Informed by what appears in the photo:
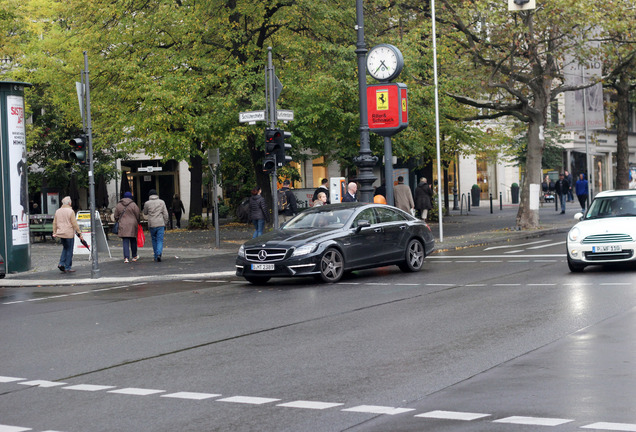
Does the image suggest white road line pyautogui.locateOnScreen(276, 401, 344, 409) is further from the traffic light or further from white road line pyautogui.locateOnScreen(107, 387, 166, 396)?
the traffic light

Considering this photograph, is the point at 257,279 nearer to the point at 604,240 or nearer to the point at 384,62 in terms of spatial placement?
the point at 604,240

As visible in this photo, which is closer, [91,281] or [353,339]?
[353,339]

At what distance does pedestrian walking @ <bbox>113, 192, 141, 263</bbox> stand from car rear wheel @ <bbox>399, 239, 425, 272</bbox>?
8.19 m

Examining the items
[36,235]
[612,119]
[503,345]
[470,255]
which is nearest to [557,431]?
[503,345]

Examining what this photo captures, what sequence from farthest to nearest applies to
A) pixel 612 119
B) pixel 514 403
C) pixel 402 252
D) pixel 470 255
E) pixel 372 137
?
1. pixel 612 119
2. pixel 372 137
3. pixel 470 255
4. pixel 402 252
5. pixel 514 403

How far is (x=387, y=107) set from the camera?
24.6 meters

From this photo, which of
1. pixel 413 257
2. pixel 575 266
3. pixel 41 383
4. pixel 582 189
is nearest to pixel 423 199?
pixel 582 189

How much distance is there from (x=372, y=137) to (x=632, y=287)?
63.7 feet

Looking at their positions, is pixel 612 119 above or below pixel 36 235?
above

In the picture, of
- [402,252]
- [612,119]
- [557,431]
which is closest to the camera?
[557,431]

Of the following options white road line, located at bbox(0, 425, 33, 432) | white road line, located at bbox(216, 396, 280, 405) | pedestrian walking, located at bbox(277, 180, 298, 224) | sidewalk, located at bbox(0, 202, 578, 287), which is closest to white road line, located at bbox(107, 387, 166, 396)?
white road line, located at bbox(216, 396, 280, 405)

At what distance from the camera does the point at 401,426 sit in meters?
6.12

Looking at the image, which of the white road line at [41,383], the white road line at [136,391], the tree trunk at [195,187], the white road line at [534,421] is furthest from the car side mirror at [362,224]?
the tree trunk at [195,187]

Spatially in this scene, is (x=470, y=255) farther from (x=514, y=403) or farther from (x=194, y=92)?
(x=514, y=403)
